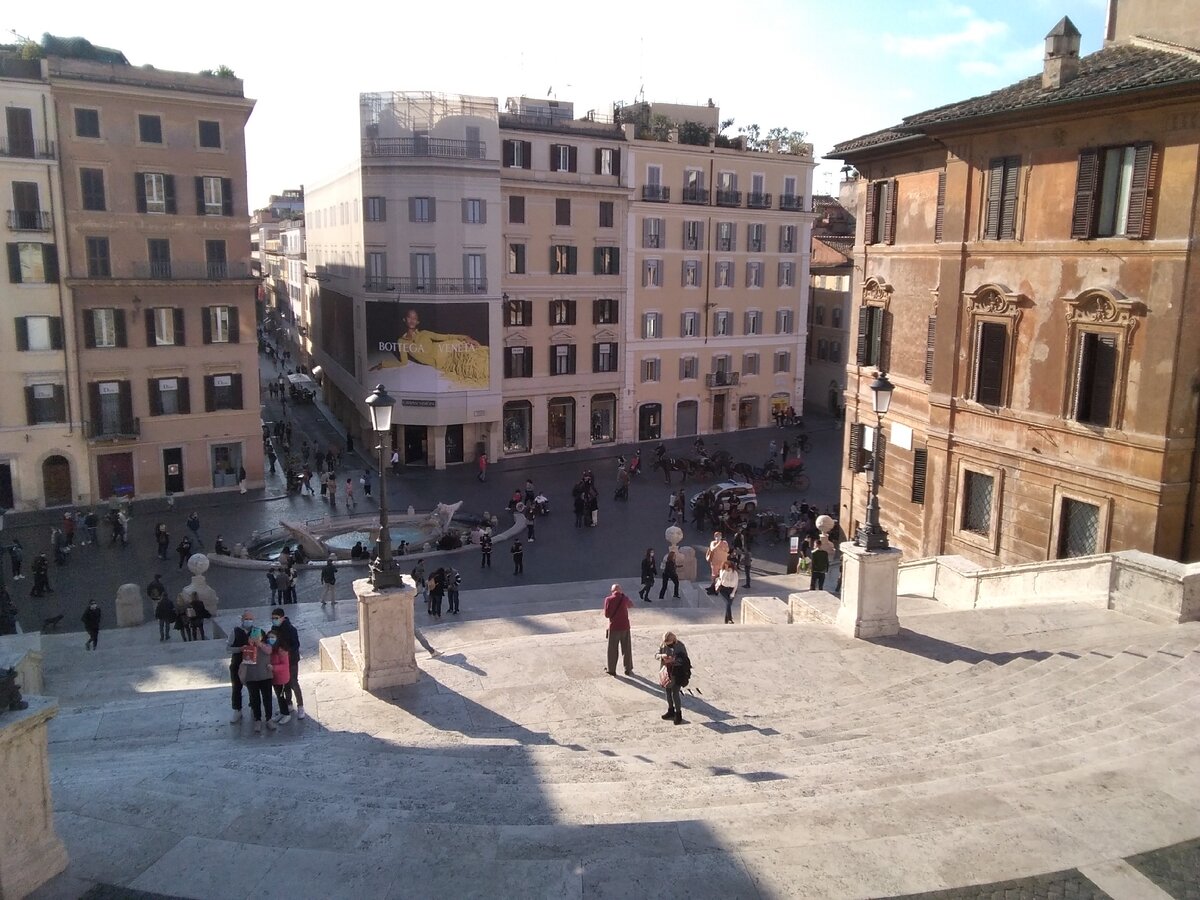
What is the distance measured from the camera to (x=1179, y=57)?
56.0 feet

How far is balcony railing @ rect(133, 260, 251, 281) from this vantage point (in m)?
34.9

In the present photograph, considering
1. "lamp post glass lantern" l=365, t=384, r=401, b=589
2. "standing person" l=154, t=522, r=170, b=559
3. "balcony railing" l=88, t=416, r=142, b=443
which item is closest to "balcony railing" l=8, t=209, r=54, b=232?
"balcony railing" l=88, t=416, r=142, b=443

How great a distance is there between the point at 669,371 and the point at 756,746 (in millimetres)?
40078

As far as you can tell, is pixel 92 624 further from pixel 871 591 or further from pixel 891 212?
pixel 891 212

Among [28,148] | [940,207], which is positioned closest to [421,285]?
[28,148]

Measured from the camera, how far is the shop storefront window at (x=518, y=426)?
148 ft

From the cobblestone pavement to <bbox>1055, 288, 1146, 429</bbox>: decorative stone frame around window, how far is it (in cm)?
1263

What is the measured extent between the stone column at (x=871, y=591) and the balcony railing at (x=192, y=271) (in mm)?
28865

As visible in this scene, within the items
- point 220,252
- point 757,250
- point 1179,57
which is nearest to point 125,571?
point 220,252

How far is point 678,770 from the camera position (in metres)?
9.97

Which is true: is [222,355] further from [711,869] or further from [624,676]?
[711,869]

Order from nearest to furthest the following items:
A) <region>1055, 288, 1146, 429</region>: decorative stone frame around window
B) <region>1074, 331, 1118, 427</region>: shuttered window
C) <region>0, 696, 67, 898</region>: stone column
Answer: <region>0, 696, 67, 898</region>: stone column → <region>1055, 288, 1146, 429</region>: decorative stone frame around window → <region>1074, 331, 1118, 427</region>: shuttered window

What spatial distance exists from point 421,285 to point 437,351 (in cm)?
296

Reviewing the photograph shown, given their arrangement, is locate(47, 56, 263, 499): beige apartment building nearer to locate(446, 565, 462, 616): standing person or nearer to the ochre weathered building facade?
locate(446, 565, 462, 616): standing person
